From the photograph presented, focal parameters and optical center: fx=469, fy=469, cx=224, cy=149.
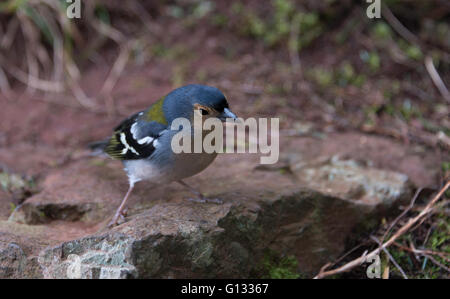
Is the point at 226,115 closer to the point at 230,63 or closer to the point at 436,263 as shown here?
the point at 436,263

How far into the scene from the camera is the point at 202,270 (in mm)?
3270

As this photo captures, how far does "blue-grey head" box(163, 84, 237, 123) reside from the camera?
3.58m

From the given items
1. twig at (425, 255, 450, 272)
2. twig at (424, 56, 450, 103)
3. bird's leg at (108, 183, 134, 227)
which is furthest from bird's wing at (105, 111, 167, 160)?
twig at (424, 56, 450, 103)

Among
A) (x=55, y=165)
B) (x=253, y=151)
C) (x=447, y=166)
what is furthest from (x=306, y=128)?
(x=55, y=165)

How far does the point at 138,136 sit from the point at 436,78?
4509 millimetres

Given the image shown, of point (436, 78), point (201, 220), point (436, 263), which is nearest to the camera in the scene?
point (201, 220)

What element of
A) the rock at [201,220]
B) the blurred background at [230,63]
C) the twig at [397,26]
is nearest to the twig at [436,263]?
the rock at [201,220]

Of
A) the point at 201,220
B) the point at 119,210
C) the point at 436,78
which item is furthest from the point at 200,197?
the point at 436,78

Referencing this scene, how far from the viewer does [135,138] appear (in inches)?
159

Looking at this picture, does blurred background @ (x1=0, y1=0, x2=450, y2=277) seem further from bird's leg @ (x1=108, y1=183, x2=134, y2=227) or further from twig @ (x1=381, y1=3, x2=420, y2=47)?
bird's leg @ (x1=108, y1=183, x2=134, y2=227)

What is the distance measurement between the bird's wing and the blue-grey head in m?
0.19

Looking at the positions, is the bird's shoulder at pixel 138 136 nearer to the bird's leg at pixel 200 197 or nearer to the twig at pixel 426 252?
the bird's leg at pixel 200 197

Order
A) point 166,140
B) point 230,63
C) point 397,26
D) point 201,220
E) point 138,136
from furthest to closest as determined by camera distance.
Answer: point 230,63
point 397,26
point 138,136
point 166,140
point 201,220

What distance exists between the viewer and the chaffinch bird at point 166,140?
11.9 feet
